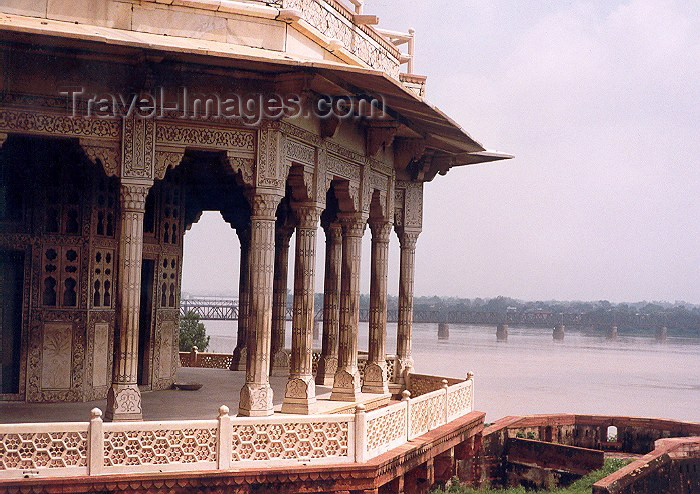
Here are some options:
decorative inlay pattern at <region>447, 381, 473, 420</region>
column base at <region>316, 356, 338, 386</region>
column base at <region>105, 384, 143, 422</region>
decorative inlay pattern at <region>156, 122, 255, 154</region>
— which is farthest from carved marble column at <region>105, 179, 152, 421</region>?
column base at <region>316, 356, 338, 386</region>

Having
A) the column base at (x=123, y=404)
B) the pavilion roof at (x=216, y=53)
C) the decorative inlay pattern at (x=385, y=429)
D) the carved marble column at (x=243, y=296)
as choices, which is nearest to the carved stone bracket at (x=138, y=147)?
the pavilion roof at (x=216, y=53)

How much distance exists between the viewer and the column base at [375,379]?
45.3 ft

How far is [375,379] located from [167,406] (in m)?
3.77

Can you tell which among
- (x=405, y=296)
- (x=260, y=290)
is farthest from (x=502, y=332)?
(x=260, y=290)

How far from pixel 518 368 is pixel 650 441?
33.9 m

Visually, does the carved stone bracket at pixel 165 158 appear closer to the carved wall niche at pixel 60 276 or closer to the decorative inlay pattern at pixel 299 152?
the decorative inlay pattern at pixel 299 152

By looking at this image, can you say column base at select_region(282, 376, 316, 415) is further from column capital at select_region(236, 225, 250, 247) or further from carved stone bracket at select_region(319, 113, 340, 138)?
column capital at select_region(236, 225, 250, 247)

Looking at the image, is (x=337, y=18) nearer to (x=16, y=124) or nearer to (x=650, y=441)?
(x=16, y=124)

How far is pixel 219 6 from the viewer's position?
1009cm

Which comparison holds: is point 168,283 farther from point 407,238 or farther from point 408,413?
point 408,413

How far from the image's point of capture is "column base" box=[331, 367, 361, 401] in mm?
12500

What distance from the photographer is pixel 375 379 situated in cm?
1388

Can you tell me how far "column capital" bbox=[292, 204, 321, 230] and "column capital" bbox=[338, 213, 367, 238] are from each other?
4.78 feet

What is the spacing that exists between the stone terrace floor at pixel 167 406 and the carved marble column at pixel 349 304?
25.7 inches
